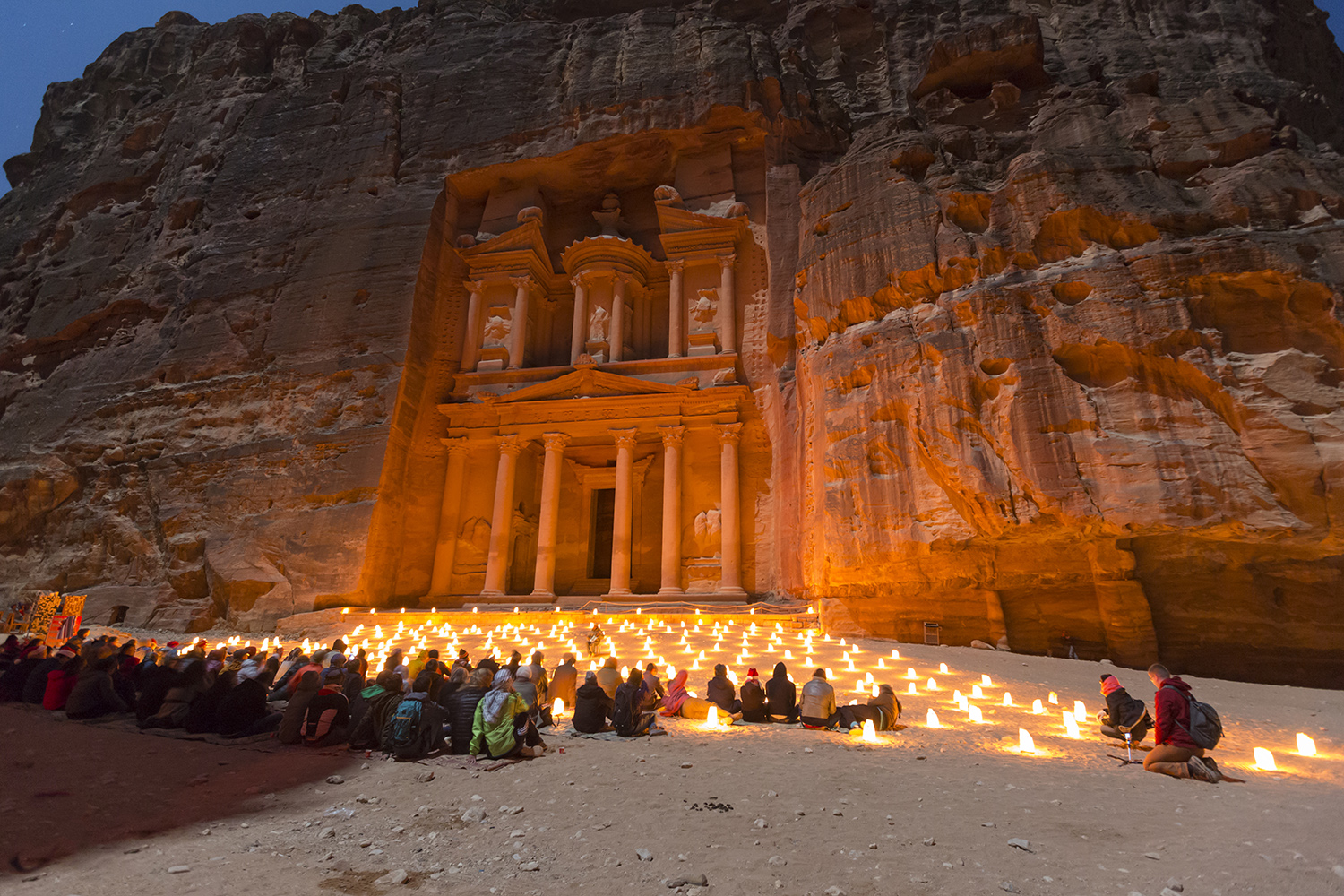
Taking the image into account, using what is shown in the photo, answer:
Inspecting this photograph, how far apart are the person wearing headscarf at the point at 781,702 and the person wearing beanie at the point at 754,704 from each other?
9 cm

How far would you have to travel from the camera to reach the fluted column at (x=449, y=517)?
73.7 ft

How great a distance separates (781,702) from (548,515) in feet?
50.7

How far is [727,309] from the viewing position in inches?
942

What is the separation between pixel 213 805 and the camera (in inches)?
207

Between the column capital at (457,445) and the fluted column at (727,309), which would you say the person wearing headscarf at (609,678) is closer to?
the fluted column at (727,309)

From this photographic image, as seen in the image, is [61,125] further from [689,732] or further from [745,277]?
[689,732]

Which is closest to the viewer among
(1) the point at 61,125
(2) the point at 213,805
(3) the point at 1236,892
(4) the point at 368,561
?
(3) the point at 1236,892

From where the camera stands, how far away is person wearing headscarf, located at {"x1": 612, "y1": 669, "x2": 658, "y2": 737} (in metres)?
7.45

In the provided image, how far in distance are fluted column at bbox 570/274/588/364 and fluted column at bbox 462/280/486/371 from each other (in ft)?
11.5

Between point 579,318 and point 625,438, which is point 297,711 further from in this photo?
point 579,318

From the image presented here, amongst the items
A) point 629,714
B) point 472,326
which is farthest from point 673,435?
point 629,714

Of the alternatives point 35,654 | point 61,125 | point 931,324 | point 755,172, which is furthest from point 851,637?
point 61,125

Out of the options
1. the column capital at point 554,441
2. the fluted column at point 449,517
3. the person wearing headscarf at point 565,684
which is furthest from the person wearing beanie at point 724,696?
the fluted column at point 449,517

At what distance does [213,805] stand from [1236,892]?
22.1 ft
